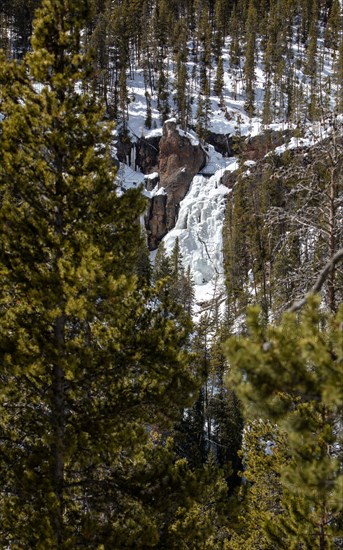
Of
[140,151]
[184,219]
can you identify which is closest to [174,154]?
[140,151]

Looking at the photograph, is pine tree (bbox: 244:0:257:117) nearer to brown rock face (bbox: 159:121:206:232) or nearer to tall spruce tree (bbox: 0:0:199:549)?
brown rock face (bbox: 159:121:206:232)

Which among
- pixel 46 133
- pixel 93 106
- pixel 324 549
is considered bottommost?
pixel 324 549

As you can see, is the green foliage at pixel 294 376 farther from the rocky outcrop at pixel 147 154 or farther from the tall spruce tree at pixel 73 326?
the rocky outcrop at pixel 147 154

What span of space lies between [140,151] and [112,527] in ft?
213

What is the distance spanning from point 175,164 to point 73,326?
59.2 metres

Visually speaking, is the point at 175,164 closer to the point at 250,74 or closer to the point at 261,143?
the point at 261,143

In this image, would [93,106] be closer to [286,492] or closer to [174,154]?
[286,492]

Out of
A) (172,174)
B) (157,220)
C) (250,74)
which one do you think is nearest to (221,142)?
(172,174)

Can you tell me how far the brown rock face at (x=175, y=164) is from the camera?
2472 inches

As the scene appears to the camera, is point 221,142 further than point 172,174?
Yes

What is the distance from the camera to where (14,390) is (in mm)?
5777

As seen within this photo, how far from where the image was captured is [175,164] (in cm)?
6353

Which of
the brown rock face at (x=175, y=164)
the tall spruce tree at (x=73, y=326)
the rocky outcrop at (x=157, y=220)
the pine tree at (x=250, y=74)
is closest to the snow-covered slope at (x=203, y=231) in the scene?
the brown rock face at (x=175, y=164)

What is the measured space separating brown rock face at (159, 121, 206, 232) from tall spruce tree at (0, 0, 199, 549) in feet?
185
